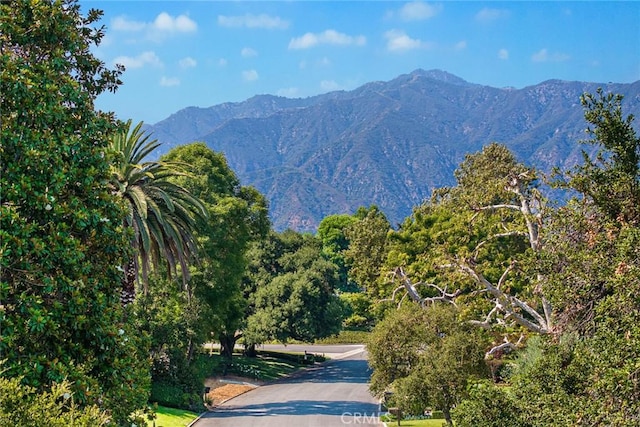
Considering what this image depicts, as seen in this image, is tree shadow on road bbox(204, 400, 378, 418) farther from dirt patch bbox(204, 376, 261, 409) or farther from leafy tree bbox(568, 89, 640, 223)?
leafy tree bbox(568, 89, 640, 223)

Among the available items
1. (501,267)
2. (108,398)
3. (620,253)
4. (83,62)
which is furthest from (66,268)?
(501,267)

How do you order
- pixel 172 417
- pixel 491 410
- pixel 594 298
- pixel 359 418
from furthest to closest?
1. pixel 359 418
2. pixel 172 417
3. pixel 491 410
4. pixel 594 298

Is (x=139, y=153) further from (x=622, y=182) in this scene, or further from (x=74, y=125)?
(x=622, y=182)

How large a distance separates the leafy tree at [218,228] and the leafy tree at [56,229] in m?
20.1

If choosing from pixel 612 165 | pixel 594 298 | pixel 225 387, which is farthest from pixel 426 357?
Answer: pixel 225 387

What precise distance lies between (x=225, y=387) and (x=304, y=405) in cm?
791

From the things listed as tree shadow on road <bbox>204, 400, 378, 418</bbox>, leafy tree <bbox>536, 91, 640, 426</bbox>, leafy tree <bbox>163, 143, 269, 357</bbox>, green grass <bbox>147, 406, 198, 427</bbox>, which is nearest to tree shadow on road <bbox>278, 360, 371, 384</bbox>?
tree shadow on road <bbox>204, 400, 378, 418</bbox>

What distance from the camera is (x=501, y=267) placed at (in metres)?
36.4

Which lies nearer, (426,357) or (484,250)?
(426,357)

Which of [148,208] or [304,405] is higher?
[148,208]

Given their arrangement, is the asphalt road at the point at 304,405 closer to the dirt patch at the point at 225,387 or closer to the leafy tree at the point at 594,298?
the dirt patch at the point at 225,387

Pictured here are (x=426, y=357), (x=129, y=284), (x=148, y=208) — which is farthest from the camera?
(x=426, y=357)

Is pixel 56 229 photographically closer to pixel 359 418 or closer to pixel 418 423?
pixel 418 423

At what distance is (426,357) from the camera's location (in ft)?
74.9
